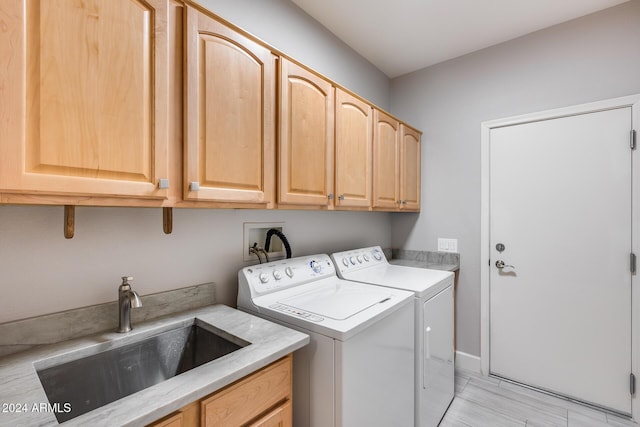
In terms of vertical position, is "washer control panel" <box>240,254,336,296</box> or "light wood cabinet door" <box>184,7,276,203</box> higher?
"light wood cabinet door" <box>184,7,276,203</box>

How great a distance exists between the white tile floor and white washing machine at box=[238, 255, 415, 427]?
67cm

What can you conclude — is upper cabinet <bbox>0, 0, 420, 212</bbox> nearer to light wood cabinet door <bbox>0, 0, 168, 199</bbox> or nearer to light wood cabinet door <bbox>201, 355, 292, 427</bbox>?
light wood cabinet door <bbox>0, 0, 168, 199</bbox>

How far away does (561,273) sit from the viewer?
2.18 meters

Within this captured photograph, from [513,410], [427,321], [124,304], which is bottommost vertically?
[513,410]

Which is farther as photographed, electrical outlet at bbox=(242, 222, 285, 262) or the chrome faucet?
electrical outlet at bbox=(242, 222, 285, 262)

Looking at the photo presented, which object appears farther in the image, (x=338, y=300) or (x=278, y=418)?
(x=338, y=300)

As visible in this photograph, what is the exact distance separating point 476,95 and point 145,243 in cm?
266

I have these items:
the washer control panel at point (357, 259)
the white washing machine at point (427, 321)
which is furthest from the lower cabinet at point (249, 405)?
the washer control panel at point (357, 259)

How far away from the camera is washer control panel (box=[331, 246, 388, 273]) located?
A: 6.62ft

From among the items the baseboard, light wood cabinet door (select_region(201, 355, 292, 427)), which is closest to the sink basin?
light wood cabinet door (select_region(201, 355, 292, 427))

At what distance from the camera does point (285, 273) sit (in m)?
1.63

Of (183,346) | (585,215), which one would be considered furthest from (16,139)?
(585,215)

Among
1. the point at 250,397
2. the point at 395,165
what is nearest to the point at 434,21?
the point at 395,165

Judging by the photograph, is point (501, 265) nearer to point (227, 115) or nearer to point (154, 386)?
point (227, 115)
